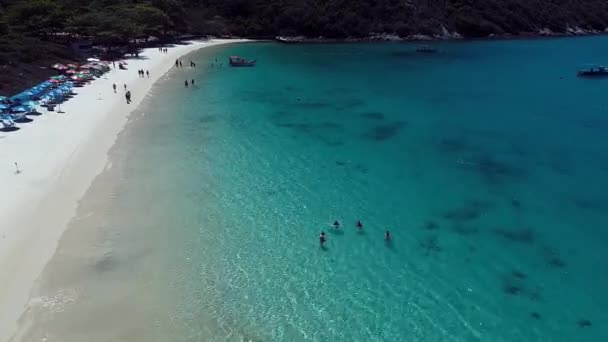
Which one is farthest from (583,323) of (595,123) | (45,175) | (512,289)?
(595,123)

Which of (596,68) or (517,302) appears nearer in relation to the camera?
(517,302)

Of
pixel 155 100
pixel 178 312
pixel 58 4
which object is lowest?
pixel 178 312

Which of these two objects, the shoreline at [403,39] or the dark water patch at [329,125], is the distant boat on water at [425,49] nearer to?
the shoreline at [403,39]

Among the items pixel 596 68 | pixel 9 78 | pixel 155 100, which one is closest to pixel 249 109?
pixel 155 100

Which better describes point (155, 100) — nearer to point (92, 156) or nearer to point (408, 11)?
point (92, 156)

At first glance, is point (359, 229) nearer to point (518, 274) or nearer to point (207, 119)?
point (518, 274)
